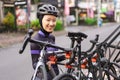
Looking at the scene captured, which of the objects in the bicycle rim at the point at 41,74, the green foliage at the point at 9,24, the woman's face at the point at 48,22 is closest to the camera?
the bicycle rim at the point at 41,74

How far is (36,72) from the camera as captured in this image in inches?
159

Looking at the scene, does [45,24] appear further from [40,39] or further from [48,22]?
[40,39]

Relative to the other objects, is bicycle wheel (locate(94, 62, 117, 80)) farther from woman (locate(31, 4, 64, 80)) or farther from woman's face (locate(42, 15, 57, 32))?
woman's face (locate(42, 15, 57, 32))

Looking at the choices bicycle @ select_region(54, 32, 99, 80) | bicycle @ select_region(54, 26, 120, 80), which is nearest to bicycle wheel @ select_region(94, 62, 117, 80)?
bicycle @ select_region(54, 26, 120, 80)

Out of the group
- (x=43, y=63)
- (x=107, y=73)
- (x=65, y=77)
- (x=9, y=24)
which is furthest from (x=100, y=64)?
(x=9, y=24)

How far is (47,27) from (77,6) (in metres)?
65.3

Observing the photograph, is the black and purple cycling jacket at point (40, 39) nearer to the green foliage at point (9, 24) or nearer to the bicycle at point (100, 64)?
the bicycle at point (100, 64)

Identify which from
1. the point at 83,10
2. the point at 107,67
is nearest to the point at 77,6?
the point at 83,10

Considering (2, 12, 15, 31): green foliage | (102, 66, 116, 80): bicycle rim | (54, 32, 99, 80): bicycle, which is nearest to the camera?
(54, 32, 99, 80): bicycle

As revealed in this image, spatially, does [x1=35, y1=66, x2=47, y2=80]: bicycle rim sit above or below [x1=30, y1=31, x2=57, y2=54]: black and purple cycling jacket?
below

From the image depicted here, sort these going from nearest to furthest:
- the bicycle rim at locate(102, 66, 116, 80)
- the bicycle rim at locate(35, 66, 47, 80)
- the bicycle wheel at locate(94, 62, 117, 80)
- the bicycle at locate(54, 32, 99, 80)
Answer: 1. the bicycle rim at locate(35, 66, 47, 80)
2. the bicycle at locate(54, 32, 99, 80)
3. the bicycle wheel at locate(94, 62, 117, 80)
4. the bicycle rim at locate(102, 66, 116, 80)

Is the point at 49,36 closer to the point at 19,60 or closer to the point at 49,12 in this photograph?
the point at 49,12

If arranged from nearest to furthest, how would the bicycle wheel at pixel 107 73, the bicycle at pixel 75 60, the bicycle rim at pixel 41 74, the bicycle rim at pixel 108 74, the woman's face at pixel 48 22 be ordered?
the bicycle rim at pixel 41 74 → the bicycle at pixel 75 60 → the woman's face at pixel 48 22 → the bicycle wheel at pixel 107 73 → the bicycle rim at pixel 108 74

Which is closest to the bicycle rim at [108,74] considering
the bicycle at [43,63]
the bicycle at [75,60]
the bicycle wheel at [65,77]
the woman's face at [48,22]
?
the bicycle at [75,60]
